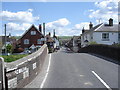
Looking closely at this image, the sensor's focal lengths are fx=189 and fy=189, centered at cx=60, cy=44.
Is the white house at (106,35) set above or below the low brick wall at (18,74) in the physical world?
above

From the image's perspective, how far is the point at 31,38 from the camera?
223 ft

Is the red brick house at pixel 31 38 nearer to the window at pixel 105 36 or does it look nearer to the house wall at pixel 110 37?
the house wall at pixel 110 37

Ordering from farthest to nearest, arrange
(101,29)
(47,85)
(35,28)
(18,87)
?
(35,28) → (101,29) → (47,85) → (18,87)

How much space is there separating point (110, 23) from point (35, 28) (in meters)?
26.6

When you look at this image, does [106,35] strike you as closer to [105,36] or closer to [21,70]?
[105,36]

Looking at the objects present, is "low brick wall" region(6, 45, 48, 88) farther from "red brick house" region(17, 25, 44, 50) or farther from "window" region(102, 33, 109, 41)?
"red brick house" region(17, 25, 44, 50)

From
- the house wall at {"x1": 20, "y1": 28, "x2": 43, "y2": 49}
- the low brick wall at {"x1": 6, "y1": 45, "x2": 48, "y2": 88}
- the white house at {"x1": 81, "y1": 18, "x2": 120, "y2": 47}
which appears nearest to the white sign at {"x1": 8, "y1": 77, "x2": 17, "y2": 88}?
the low brick wall at {"x1": 6, "y1": 45, "x2": 48, "y2": 88}

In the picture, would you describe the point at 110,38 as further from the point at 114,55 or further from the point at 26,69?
the point at 26,69

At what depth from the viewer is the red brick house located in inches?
2629

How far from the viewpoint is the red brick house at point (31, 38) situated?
66.8 m

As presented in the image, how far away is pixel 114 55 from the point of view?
62.2ft

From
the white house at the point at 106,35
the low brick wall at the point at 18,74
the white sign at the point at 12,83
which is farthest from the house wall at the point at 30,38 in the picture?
the white sign at the point at 12,83

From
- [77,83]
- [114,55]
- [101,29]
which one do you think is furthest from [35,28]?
[77,83]

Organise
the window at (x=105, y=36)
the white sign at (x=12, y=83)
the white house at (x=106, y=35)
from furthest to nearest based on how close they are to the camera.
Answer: the window at (x=105, y=36) < the white house at (x=106, y=35) < the white sign at (x=12, y=83)
